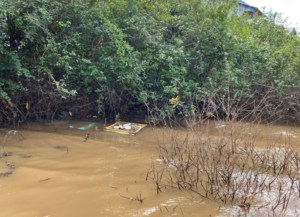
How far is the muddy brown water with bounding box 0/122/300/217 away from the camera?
131 inches

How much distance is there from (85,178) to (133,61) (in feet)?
9.55

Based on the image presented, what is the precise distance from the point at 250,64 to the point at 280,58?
74 cm

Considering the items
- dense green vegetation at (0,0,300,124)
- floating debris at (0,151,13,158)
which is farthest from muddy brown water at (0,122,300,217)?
dense green vegetation at (0,0,300,124)

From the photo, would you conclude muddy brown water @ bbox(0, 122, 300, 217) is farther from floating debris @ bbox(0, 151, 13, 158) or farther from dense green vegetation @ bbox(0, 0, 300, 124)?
dense green vegetation @ bbox(0, 0, 300, 124)

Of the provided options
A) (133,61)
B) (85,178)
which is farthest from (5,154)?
(133,61)


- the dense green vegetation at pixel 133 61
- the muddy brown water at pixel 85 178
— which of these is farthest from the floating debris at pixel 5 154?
the dense green vegetation at pixel 133 61

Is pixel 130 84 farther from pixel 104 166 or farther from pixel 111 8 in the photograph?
pixel 104 166

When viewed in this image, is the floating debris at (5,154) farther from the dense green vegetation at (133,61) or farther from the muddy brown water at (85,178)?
the dense green vegetation at (133,61)

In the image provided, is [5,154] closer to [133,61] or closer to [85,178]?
[85,178]

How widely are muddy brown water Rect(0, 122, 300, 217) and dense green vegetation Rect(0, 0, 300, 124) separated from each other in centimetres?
79

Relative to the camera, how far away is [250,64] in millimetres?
7652

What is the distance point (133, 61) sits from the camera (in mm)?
6312

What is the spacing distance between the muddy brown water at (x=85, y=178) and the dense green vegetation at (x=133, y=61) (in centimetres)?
79

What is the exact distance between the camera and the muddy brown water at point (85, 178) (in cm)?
333
